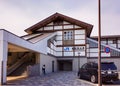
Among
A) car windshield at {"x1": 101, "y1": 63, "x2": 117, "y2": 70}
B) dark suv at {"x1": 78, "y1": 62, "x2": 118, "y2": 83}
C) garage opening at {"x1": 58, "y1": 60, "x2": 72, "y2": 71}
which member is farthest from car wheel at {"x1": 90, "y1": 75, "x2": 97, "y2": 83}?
garage opening at {"x1": 58, "y1": 60, "x2": 72, "y2": 71}

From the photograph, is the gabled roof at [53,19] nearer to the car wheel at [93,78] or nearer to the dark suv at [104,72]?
the dark suv at [104,72]

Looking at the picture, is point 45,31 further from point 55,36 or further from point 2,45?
point 2,45

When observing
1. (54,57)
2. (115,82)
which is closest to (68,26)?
(54,57)

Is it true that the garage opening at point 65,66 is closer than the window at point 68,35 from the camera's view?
No

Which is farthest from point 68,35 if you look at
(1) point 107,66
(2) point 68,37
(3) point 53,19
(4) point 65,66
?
(1) point 107,66

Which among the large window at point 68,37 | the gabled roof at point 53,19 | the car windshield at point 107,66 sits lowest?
the car windshield at point 107,66

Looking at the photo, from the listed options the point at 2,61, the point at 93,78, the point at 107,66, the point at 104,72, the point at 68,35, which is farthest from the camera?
the point at 68,35

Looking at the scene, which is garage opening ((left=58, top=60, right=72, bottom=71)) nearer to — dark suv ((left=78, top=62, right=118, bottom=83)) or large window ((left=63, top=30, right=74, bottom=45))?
large window ((left=63, top=30, right=74, bottom=45))

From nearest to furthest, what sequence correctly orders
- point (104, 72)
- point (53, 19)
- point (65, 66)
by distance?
point (104, 72)
point (53, 19)
point (65, 66)

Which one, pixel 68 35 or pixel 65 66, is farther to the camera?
pixel 65 66

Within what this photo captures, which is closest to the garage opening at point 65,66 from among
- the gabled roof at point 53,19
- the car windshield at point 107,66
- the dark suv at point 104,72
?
the gabled roof at point 53,19

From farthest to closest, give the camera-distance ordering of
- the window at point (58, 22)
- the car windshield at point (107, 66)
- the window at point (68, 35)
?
the window at point (58, 22), the window at point (68, 35), the car windshield at point (107, 66)

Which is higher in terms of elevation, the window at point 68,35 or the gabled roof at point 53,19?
the gabled roof at point 53,19

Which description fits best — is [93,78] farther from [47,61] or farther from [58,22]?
[58,22]
